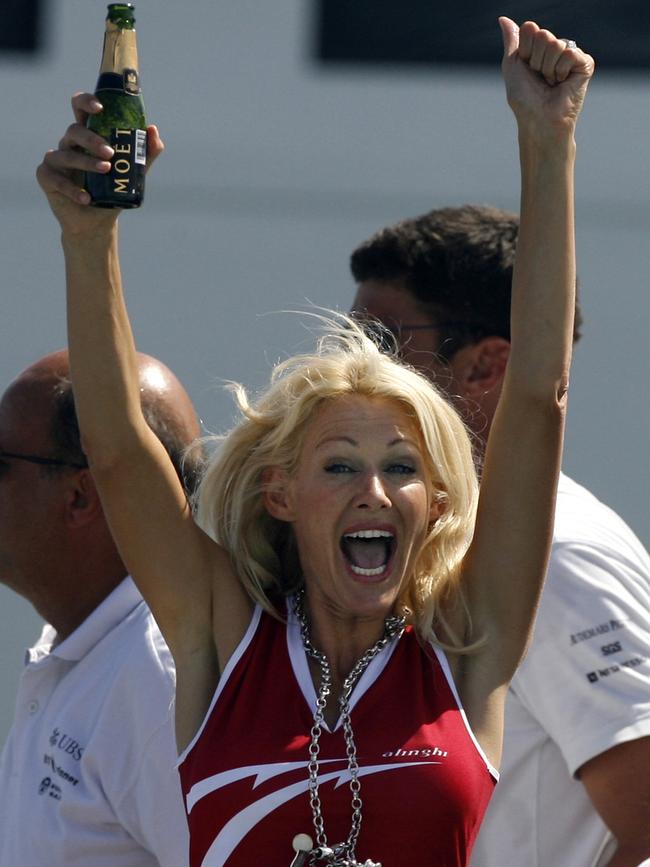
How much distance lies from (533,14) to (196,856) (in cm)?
368

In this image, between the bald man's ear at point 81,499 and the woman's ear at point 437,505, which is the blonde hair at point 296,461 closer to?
the woman's ear at point 437,505

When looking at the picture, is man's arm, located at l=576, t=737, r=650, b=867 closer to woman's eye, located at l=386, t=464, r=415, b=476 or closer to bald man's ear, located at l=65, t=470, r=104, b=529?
woman's eye, located at l=386, t=464, r=415, b=476

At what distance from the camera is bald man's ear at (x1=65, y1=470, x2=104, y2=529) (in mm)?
2793

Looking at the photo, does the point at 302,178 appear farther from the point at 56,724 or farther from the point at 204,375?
the point at 56,724

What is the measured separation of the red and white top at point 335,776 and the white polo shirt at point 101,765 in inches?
14.0

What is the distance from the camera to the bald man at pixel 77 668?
239 cm

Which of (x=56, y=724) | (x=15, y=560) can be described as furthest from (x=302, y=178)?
(x=56, y=724)

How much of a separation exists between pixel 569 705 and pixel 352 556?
463mm

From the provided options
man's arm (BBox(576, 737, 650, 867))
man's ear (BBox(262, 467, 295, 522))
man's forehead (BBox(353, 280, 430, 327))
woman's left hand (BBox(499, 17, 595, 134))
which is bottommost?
man's arm (BBox(576, 737, 650, 867))

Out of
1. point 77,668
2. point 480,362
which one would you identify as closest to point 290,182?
point 480,362

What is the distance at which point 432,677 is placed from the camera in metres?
2.08

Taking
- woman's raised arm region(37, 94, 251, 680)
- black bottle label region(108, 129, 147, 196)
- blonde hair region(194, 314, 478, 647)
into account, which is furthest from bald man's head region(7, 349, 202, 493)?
black bottle label region(108, 129, 147, 196)

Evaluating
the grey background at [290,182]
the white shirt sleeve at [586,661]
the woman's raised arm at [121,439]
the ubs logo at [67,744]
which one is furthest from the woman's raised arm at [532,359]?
the grey background at [290,182]

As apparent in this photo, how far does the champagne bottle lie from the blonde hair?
371 millimetres
